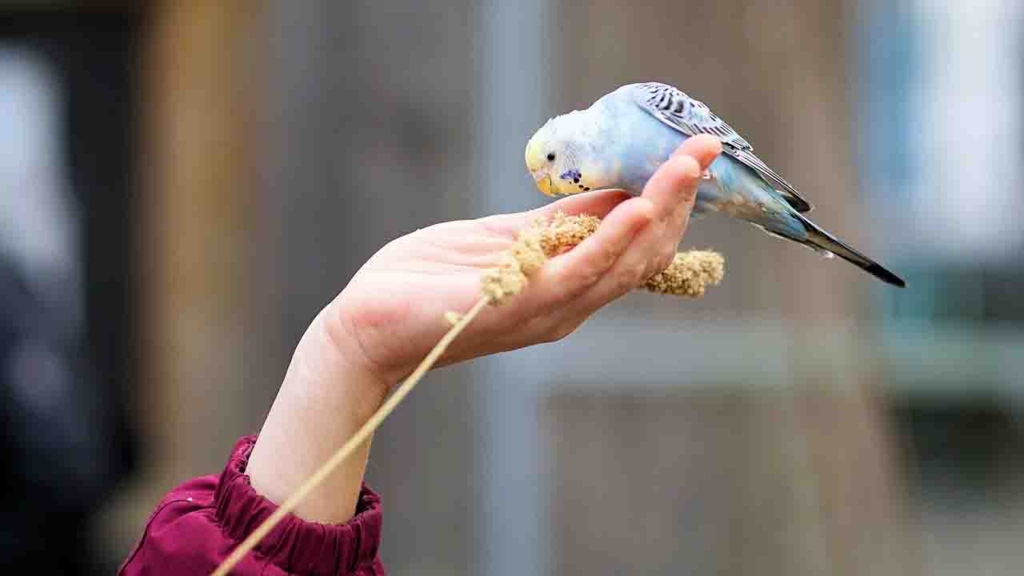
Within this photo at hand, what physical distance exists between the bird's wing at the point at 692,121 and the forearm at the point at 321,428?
32 centimetres

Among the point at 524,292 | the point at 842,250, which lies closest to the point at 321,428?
the point at 524,292

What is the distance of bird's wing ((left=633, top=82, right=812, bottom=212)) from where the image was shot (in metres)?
0.85

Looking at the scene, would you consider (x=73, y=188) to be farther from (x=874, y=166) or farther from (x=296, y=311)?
(x=874, y=166)

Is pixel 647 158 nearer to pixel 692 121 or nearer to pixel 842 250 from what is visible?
pixel 692 121

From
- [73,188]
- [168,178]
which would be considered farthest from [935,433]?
[73,188]

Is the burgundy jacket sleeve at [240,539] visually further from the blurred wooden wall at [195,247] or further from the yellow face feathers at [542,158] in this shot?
the blurred wooden wall at [195,247]

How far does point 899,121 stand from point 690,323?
738 millimetres

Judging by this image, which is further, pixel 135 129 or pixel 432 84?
pixel 135 129

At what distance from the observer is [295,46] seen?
2270 millimetres

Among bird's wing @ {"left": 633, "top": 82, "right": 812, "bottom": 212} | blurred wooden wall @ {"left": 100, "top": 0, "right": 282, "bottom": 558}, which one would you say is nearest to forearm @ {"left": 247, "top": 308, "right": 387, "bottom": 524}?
bird's wing @ {"left": 633, "top": 82, "right": 812, "bottom": 212}

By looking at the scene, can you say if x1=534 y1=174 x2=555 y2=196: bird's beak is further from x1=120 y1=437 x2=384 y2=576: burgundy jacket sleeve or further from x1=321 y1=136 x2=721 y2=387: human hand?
x1=120 y1=437 x2=384 y2=576: burgundy jacket sleeve

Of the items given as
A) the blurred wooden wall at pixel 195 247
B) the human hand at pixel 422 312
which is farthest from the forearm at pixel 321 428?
the blurred wooden wall at pixel 195 247

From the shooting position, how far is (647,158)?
84 cm

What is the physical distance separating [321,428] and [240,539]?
0.10 meters
